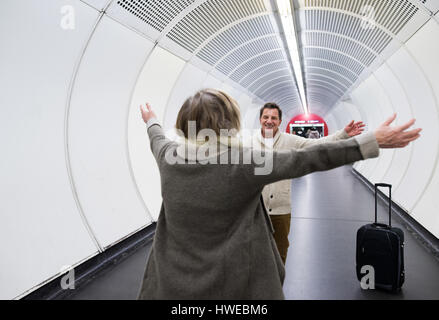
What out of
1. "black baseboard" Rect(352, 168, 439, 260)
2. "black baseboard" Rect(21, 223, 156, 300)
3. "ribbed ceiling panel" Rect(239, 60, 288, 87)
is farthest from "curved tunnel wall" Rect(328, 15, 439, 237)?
"black baseboard" Rect(21, 223, 156, 300)

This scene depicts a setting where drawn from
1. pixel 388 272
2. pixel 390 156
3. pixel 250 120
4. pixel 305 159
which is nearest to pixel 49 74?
pixel 305 159

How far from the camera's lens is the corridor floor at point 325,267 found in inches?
141

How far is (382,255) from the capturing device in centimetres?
364

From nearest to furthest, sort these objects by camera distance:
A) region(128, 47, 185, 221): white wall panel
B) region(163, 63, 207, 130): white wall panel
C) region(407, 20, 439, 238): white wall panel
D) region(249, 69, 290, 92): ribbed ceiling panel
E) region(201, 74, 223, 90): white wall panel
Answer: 1. region(407, 20, 439, 238): white wall panel
2. region(128, 47, 185, 221): white wall panel
3. region(163, 63, 207, 130): white wall panel
4. region(201, 74, 223, 90): white wall panel
5. region(249, 69, 290, 92): ribbed ceiling panel

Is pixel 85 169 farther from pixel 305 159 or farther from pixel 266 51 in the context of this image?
pixel 266 51

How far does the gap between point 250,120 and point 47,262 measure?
11.8 meters

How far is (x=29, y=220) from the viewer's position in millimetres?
3244

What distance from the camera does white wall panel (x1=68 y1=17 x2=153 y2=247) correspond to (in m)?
4.02

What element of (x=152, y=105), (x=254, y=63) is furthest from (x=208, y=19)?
(x=254, y=63)

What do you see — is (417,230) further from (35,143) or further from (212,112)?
(35,143)

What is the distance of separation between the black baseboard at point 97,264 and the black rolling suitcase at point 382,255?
3155 millimetres

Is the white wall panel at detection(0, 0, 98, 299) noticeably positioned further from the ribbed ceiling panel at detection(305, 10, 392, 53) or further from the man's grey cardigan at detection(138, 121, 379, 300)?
the ribbed ceiling panel at detection(305, 10, 392, 53)

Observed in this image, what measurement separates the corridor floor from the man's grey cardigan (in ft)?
7.57

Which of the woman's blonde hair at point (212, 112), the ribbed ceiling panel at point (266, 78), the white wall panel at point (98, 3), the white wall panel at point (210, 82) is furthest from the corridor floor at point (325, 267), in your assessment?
the ribbed ceiling panel at point (266, 78)
